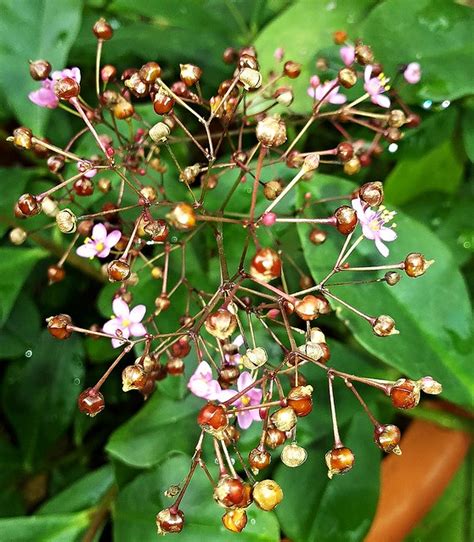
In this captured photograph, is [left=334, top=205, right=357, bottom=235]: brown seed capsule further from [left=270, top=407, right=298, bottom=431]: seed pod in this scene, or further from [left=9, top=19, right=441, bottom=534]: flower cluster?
[left=270, top=407, right=298, bottom=431]: seed pod

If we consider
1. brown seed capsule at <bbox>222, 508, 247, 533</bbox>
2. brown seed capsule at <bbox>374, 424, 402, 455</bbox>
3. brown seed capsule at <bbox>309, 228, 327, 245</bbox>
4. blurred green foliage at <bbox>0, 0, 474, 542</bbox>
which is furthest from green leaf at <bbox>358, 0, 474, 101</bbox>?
brown seed capsule at <bbox>222, 508, 247, 533</bbox>

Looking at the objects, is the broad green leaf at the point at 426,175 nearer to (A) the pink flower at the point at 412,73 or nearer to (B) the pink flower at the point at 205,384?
(A) the pink flower at the point at 412,73

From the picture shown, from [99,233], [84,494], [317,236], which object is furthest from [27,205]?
[84,494]

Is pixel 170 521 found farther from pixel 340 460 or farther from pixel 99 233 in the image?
pixel 99 233

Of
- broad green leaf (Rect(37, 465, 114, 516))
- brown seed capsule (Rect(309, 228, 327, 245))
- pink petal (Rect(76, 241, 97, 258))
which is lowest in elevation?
broad green leaf (Rect(37, 465, 114, 516))

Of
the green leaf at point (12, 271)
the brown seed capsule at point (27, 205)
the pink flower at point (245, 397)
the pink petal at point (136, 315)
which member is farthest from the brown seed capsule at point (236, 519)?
the green leaf at point (12, 271)

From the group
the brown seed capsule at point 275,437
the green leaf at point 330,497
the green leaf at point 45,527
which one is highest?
the brown seed capsule at point 275,437

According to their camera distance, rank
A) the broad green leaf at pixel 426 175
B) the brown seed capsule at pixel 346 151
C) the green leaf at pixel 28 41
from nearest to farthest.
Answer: the brown seed capsule at pixel 346 151
the green leaf at pixel 28 41
the broad green leaf at pixel 426 175

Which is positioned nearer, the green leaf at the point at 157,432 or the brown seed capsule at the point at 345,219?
the brown seed capsule at the point at 345,219
